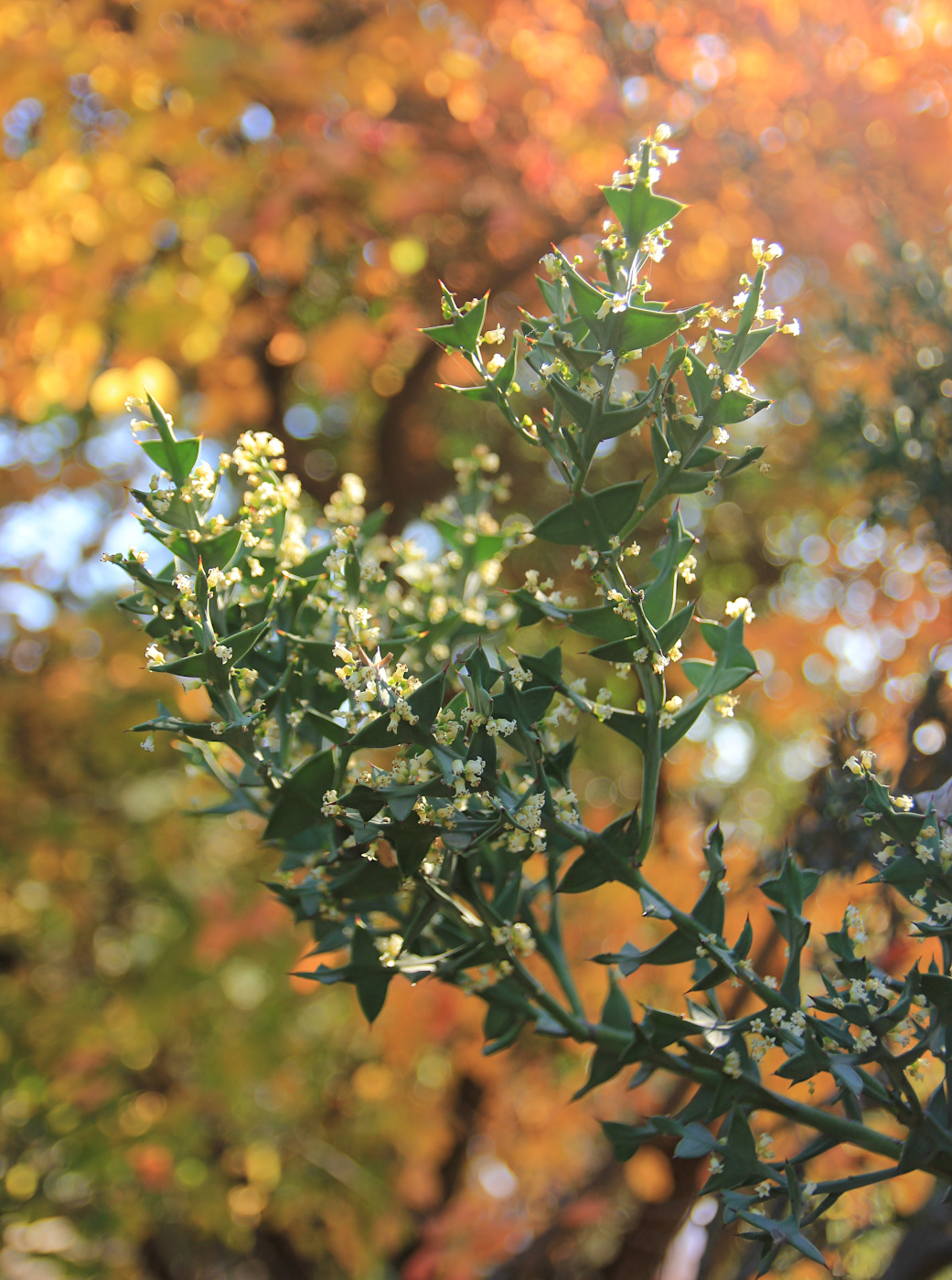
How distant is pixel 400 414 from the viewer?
4.45 m

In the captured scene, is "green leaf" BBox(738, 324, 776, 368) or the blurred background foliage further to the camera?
the blurred background foliage

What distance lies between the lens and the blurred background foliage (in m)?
3.08

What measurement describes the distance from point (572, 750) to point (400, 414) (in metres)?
3.53

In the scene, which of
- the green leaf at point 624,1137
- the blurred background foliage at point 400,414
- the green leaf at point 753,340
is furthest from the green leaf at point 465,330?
the blurred background foliage at point 400,414

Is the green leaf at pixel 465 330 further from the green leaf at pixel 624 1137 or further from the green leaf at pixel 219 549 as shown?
the green leaf at pixel 624 1137

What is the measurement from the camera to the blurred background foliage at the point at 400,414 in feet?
10.1

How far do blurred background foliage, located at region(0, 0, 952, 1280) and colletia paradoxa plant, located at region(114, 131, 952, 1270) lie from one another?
3.13ft

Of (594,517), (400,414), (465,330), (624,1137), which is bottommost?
(400,414)

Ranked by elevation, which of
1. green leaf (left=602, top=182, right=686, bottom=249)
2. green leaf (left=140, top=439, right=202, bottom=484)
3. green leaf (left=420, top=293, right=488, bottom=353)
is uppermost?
green leaf (left=602, top=182, right=686, bottom=249)

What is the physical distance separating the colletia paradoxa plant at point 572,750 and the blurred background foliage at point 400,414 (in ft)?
3.13

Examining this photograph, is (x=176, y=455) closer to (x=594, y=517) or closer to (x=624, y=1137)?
(x=594, y=517)

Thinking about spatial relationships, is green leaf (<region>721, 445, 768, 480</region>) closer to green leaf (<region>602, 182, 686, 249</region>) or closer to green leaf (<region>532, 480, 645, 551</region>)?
green leaf (<region>532, 480, 645, 551</region>)

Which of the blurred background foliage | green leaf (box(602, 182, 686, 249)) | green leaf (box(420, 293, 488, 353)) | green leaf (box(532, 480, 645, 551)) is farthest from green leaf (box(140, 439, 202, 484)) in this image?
the blurred background foliage

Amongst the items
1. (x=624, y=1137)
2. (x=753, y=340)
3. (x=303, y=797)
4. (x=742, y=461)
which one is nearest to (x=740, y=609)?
(x=742, y=461)
